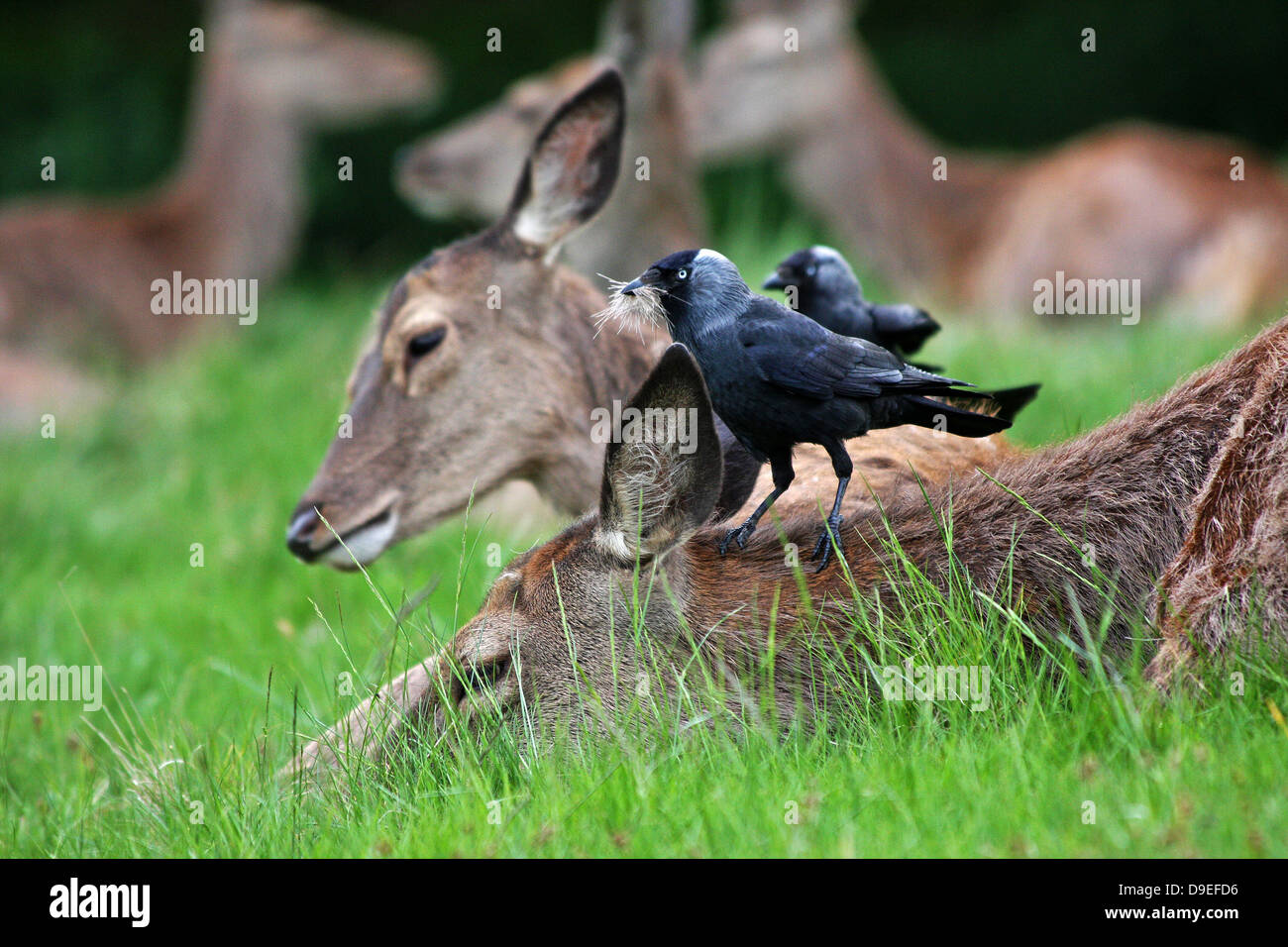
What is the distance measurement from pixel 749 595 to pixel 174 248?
8.68 m

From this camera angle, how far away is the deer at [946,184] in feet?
32.4

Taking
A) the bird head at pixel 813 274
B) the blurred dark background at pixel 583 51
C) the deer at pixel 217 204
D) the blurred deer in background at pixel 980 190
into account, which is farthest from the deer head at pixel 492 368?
the blurred dark background at pixel 583 51

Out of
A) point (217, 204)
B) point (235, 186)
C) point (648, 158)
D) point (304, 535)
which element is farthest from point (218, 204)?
point (304, 535)

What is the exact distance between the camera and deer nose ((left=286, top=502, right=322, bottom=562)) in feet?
15.6

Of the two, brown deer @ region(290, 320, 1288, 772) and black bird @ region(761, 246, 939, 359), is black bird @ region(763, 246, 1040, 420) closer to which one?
black bird @ region(761, 246, 939, 359)

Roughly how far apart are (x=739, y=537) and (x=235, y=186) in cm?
901

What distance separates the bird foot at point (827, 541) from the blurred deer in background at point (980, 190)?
666 cm

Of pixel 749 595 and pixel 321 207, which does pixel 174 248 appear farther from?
pixel 749 595

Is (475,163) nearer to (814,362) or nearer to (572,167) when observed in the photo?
(572,167)

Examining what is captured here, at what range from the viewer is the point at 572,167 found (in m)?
5.09

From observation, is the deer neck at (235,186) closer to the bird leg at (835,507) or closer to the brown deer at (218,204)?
the brown deer at (218,204)

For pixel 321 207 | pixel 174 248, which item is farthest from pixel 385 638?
pixel 321 207
